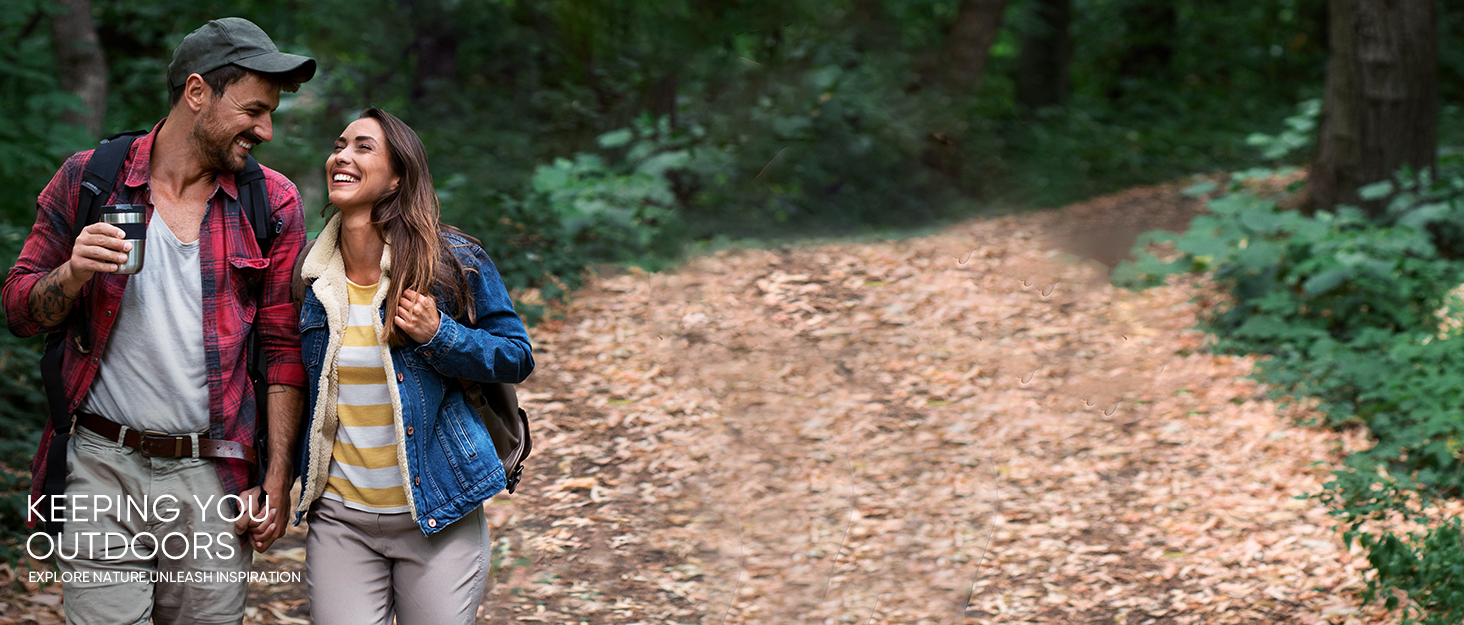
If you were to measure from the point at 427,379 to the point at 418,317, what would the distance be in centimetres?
18

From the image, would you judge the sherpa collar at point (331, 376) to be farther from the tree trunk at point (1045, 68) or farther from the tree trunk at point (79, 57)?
the tree trunk at point (1045, 68)

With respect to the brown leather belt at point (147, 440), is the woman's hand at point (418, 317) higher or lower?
higher

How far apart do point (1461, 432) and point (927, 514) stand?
2.55 meters

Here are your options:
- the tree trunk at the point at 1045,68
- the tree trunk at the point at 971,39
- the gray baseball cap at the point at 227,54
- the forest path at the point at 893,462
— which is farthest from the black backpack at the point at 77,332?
the tree trunk at the point at 1045,68

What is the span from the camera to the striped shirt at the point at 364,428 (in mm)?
2205

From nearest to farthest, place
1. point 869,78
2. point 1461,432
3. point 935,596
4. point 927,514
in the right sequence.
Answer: point 935,596
point 927,514
point 1461,432
point 869,78

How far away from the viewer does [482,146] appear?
26.0 feet

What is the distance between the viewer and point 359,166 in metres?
2.18

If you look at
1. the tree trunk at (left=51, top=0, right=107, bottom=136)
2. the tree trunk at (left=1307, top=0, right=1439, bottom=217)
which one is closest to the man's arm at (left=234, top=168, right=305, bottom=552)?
the tree trunk at (left=51, top=0, right=107, bottom=136)

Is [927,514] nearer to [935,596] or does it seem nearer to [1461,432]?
[935,596]

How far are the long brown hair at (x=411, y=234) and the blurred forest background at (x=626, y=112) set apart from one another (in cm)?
295

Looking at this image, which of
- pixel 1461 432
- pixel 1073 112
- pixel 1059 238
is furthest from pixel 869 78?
pixel 1073 112

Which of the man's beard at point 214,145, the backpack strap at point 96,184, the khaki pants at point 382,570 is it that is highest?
the man's beard at point 214,145

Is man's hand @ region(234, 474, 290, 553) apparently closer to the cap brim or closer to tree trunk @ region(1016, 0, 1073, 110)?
the cap brim
